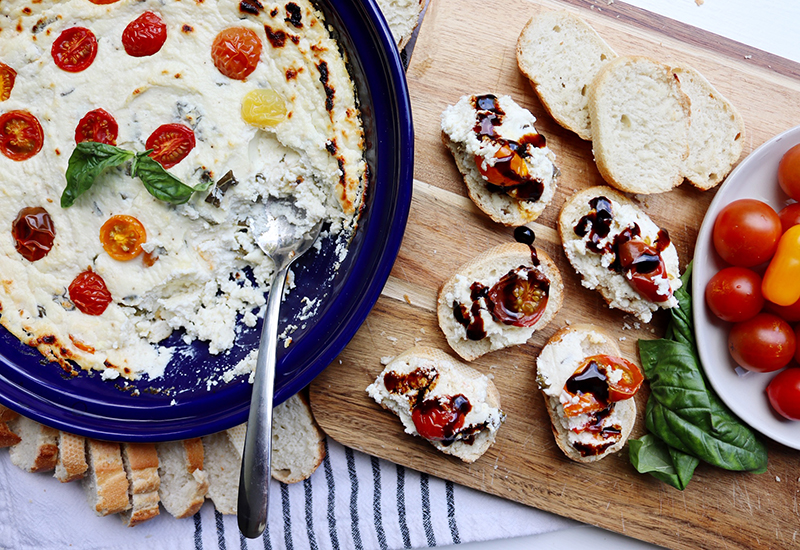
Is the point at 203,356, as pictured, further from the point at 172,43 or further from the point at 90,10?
the point at 90,10

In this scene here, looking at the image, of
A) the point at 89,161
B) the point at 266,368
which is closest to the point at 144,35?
the point at 89,161

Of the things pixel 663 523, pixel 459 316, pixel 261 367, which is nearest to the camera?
pixel 261 367

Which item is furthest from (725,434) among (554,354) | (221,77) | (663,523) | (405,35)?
(221,77)

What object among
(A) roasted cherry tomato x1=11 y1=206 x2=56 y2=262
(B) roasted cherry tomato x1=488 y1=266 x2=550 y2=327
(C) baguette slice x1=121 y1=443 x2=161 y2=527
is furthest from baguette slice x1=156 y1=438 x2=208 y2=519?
(B) roasted cherry tomato x1=488 y1=266 x2=550 y2=327

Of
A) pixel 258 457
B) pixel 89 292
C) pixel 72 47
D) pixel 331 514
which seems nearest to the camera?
pixel 258 457

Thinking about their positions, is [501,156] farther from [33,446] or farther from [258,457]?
[33,446]

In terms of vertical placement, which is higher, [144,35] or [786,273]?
[144,35]

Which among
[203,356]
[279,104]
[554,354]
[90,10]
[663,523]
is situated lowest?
[663,523]

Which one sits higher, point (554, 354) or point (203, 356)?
point (554, 354)
